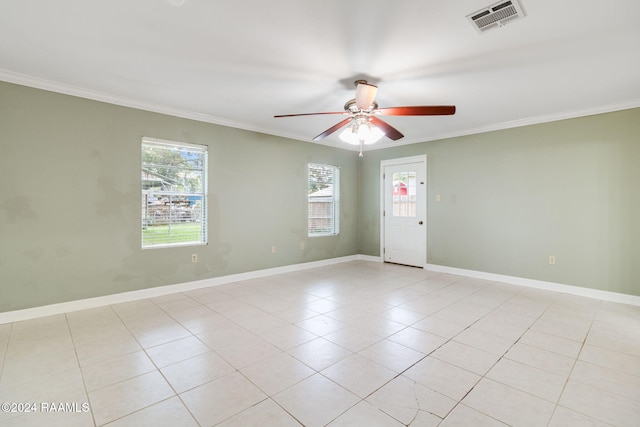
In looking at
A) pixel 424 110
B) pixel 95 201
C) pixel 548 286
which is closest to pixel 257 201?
pixel 95 201

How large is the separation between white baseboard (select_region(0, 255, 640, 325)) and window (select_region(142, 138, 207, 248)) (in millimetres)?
614

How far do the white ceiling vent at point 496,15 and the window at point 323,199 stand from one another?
153 inches

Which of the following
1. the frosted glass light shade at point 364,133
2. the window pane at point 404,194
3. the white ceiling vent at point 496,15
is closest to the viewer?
the white ceiling vent at point 496,15

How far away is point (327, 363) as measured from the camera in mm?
2250

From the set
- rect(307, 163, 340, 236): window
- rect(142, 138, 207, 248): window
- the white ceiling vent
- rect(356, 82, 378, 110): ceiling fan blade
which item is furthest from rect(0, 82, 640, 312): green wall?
the white ceiling vent

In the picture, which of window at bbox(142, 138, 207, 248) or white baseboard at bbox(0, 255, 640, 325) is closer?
white baseboard at bbox(0, 255, 640, 325)

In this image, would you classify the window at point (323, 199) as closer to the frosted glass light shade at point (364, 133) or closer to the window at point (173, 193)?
the window at point (173, 193)

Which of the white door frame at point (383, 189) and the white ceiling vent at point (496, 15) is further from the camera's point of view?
the white door frame at point (383, 189)

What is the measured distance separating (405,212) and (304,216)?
2051 mm

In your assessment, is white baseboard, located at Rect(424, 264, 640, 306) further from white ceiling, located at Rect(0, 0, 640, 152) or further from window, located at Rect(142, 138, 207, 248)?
window, located at Rect(142, 138, 207, 248)

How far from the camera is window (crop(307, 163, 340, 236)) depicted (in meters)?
5.85

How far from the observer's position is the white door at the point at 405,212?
18.7 feet

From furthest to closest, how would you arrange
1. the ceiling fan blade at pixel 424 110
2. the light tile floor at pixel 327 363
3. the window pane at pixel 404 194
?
the window pane at pixel 404 194 → the ceiling fan blade at pixel 424 110 → the light tile floor at pixel 327 363

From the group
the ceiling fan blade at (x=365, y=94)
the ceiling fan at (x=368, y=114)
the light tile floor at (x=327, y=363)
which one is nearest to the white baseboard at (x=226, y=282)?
the light tile floor at (x=327, y=363)
